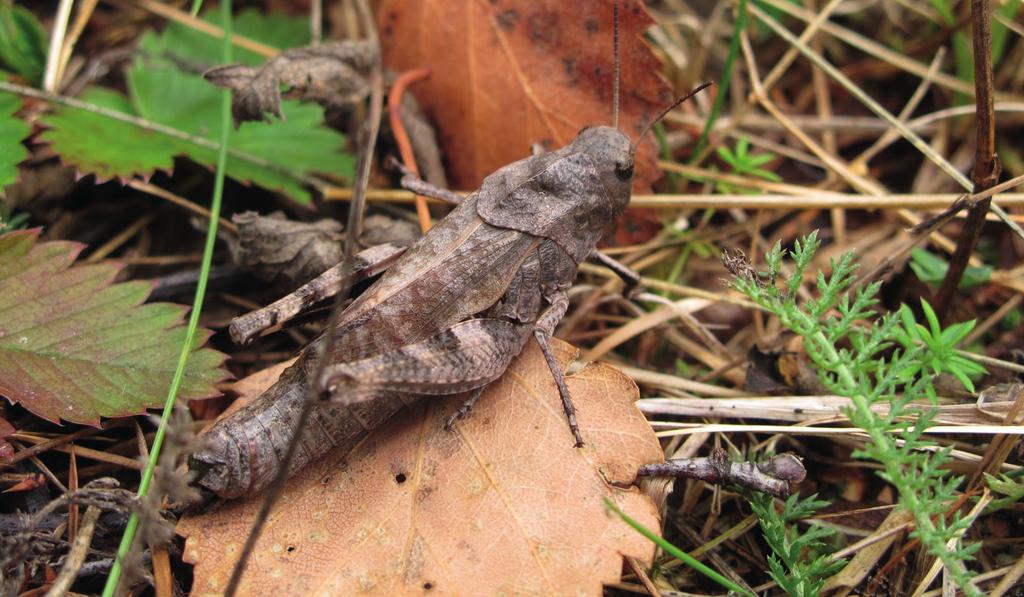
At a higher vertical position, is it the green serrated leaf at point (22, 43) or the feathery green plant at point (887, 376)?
the green serrated leaf at point (22, 43)

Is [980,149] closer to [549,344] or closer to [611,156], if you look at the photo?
[611,156]

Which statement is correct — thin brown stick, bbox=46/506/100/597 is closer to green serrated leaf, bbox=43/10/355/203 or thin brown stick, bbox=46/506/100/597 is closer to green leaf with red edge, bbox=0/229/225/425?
green leaf with red edge, bbox=0/229/225/425

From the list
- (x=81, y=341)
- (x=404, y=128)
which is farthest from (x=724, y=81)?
(x=81, y=341)

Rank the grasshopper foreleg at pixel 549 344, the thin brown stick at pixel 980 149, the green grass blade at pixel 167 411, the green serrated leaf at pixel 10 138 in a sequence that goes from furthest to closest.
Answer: the green serrated leaf at pixel 10 138 → the thin brown stick at pixel 980 149 → the grasshopper foreleg at pixel 549 344 → the green grass blade at pixel 167 411

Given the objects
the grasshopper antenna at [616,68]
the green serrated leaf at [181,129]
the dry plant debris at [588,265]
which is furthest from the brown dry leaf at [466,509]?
the green serrated leaf at [181,129]

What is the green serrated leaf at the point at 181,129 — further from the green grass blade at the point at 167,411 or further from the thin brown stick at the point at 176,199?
the green grass blade at the point at 167,411

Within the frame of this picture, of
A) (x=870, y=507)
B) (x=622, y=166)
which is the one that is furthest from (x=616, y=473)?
(x=622, y=166)

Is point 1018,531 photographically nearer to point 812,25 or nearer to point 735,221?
point 735,221

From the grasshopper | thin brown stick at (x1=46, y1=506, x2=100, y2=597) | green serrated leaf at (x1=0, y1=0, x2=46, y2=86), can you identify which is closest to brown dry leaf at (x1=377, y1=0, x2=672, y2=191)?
the grasshopper
